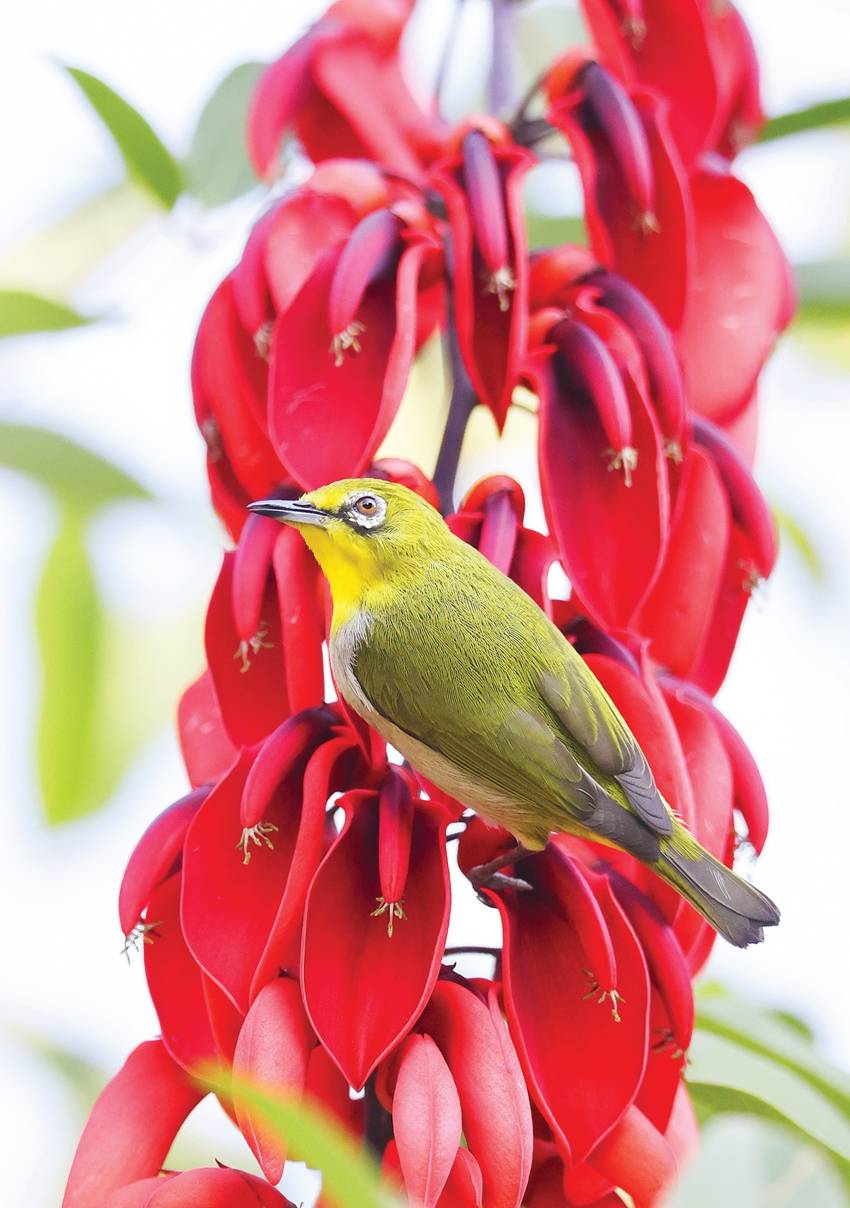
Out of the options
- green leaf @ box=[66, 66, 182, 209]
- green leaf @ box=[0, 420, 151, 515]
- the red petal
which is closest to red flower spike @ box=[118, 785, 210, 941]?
the red petal

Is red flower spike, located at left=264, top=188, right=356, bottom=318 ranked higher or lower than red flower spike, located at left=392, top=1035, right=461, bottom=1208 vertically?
higher

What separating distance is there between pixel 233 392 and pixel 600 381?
353 mm

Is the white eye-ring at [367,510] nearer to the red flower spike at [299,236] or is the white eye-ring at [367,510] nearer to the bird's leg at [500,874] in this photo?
the red flower spike at [299,236]

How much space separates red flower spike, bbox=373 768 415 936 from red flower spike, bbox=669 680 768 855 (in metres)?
0.30

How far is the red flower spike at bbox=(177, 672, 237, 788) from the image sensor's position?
1583 millimetres

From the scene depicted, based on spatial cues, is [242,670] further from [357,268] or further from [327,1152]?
[327,1152]

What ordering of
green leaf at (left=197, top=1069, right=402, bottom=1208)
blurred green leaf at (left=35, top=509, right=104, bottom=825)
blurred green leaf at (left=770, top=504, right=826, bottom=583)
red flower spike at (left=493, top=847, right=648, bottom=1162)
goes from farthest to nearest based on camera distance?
blurred green leaf at (left=770, top=504, right=826, bottom=583) → blurred green leaf at (left=35, top=509, right=104, bottom=825) → red flower spike at (left=493, top=847, right=648, bottom=1162) → green leaf at (left=197, top=1069, right=402, bottom=1208)

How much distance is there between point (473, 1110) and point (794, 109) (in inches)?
53.4

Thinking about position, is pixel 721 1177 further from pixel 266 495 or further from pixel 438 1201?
pixel 266 495

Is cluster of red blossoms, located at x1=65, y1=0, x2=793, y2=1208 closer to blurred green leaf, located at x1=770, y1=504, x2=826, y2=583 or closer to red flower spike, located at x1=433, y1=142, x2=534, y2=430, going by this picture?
red flower spike, located at x1=433, y1=142, x2=534, y2=430

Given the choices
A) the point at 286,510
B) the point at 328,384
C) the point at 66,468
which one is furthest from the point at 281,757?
the point at 66,468

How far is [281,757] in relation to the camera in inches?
53.8

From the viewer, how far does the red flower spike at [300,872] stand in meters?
1.33

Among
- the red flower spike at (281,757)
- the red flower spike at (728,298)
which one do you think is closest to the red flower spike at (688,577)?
the red flower spike at (728,298)
